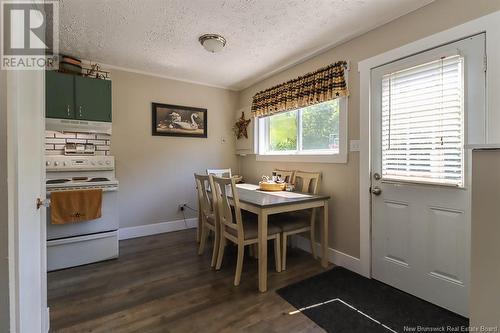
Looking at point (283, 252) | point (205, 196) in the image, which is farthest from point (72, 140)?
point (283, 252)

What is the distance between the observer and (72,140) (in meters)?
2.99

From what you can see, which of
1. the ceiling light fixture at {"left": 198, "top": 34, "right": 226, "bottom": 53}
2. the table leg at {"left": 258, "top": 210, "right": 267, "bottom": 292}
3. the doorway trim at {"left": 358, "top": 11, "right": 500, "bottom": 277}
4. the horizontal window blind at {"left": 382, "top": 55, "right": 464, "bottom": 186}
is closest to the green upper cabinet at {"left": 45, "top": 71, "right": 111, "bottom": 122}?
the ceiling light fixture at {"left": 198, "top": 34, "right": 226, "bottom": 53}

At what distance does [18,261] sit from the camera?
94cm

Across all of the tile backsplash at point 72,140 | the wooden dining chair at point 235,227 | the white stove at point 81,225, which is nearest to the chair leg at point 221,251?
the wooden dining chair at point 235,227

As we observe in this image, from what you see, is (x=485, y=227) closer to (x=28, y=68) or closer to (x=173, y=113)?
(x=28, y=68)

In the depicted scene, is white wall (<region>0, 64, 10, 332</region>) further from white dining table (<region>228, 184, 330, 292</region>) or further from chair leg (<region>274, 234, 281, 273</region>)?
chair leg (<region>274, 234, 281, 273</region>)

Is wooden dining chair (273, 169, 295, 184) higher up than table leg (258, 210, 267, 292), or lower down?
higher up

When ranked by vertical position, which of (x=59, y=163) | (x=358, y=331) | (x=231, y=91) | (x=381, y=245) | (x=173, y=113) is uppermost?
(x=231, y=91)

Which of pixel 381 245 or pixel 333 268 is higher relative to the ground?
pixel 381 245

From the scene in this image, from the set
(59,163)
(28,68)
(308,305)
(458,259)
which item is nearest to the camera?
(28,68)

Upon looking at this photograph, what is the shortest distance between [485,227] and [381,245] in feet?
4.78

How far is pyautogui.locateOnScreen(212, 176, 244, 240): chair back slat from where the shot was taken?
221 centimetres

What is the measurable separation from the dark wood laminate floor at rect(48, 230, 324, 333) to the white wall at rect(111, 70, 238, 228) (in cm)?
91

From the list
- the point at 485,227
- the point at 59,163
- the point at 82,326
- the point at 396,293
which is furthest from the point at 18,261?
the point at 396,293
